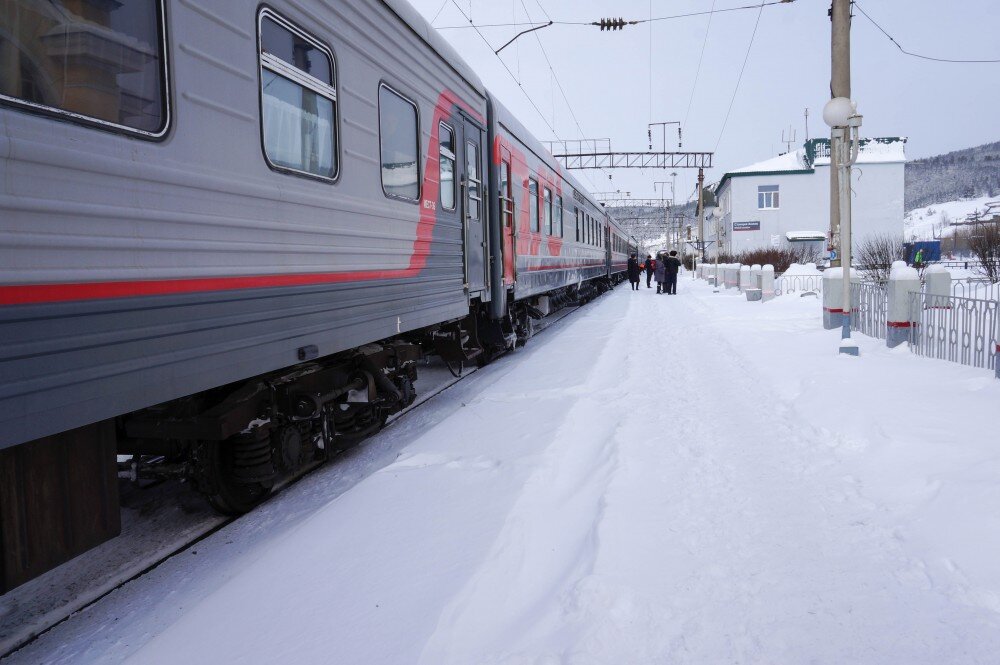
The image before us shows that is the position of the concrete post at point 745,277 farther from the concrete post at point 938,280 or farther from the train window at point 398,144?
the train window at point 398,144

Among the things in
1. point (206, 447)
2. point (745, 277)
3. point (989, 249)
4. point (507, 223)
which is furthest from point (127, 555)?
point (745, 277)

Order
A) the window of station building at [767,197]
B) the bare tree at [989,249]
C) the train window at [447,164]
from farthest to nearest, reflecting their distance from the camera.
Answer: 1. the window of station building at [767,197]
2. the bare tree at [989,249]
3. the train window at [447,164]

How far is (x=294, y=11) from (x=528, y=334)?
27.0ft

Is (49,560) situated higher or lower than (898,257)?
lower

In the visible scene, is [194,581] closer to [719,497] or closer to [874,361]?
[719,497]

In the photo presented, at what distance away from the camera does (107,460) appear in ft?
9.50

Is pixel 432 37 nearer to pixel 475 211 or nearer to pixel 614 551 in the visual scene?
pixel 475 211

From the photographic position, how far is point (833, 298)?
10.9 meters

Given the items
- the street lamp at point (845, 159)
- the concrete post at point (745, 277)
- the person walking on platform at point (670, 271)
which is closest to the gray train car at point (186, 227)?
the street lamp at point (845, 159)

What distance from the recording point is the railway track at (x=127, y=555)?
3.11m

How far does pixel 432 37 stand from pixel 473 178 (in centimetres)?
180

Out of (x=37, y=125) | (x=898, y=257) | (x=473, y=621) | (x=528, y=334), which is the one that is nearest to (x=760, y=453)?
(x=473, y=621)

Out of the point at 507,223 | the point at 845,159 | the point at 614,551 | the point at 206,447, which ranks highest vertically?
the point at 845,159

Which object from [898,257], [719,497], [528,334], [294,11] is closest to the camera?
[294,11]
